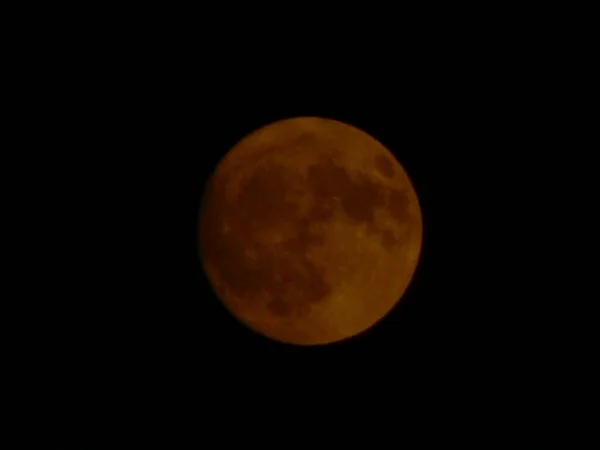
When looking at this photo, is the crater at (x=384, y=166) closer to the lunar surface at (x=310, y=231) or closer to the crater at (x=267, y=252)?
the lunar surface at (x=310, y=231)

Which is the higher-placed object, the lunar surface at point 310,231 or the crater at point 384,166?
the crater at point 384,166

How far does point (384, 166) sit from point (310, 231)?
2.17 ft

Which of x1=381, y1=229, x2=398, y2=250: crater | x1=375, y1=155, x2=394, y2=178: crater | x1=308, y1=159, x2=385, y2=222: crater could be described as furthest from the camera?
x1=375, y1=155, x2=394, y2=178: crater

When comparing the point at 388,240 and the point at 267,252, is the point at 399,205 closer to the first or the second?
the point at 388,240

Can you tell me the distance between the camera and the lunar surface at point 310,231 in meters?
4.79

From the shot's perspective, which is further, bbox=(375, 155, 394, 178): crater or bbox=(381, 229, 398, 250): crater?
bbox=(375, 155, 394, 178): crater

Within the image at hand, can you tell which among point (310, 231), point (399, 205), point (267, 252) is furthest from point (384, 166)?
point (267, 252)

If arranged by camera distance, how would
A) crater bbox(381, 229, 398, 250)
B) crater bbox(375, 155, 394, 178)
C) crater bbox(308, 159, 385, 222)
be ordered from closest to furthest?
crater bbox(308, 159, 385, 222) < crater bbox(381, 229, 398, 250) < crater bbox(375, 155, 394, 178)

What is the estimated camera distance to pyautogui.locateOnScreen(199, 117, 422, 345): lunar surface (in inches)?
189

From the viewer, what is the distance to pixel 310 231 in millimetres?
4781

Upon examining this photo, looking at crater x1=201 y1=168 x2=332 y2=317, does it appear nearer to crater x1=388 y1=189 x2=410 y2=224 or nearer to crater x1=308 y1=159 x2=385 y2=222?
crater x1=308 y1=159 x2=385 y2=222

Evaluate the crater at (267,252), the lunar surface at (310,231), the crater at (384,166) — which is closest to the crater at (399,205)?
the lunar surface at (310,231)

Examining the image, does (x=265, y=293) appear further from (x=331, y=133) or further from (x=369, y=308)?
(x=331, y=133)

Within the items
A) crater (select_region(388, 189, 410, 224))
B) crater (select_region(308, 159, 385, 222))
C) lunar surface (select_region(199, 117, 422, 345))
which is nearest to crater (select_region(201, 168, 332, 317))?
lunar surface (select_region(199, 117, 422, 345))
